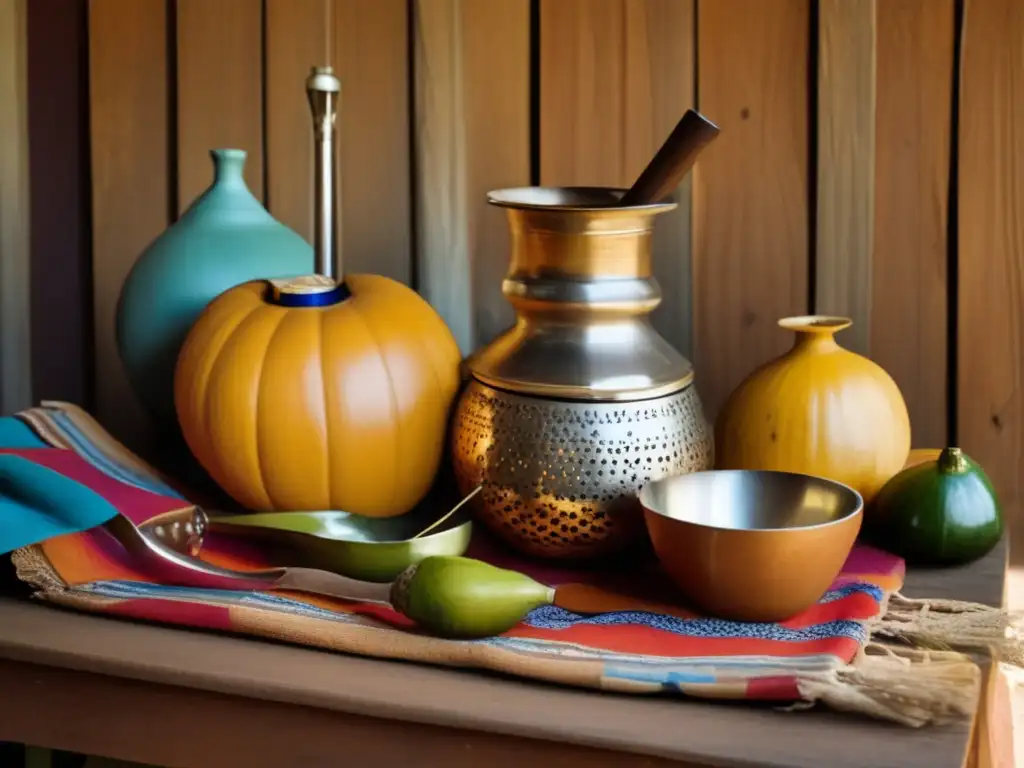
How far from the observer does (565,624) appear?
815 mm

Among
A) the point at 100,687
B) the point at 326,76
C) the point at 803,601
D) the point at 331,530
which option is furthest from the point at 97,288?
the point at 803,601

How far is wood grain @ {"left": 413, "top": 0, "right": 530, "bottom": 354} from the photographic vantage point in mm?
1209

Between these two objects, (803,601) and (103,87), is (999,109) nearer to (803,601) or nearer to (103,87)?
(803,601)

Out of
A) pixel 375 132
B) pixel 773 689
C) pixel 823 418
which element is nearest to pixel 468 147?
pixel 375 132

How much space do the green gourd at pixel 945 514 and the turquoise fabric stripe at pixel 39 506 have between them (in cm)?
59

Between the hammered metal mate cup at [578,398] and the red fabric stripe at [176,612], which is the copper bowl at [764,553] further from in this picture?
the red fabric stripe at [176,612]

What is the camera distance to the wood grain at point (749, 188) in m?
1.12

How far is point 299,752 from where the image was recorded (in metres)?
0.74

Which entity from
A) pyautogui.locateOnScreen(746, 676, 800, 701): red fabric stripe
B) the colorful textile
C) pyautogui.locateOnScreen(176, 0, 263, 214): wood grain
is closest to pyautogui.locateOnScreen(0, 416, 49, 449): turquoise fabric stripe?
the colorful textile

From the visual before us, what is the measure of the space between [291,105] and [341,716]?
75 centimetres

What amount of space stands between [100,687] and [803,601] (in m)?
0.46

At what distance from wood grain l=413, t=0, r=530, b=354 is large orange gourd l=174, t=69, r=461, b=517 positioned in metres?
0.19

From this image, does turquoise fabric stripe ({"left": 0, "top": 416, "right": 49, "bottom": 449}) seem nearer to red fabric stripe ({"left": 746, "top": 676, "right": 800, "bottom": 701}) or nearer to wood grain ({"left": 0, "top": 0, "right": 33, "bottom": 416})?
wood grain ({"left": 0, "top": 0, "right": 33, "bottom": 416})

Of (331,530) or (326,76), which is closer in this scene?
(331,530)
